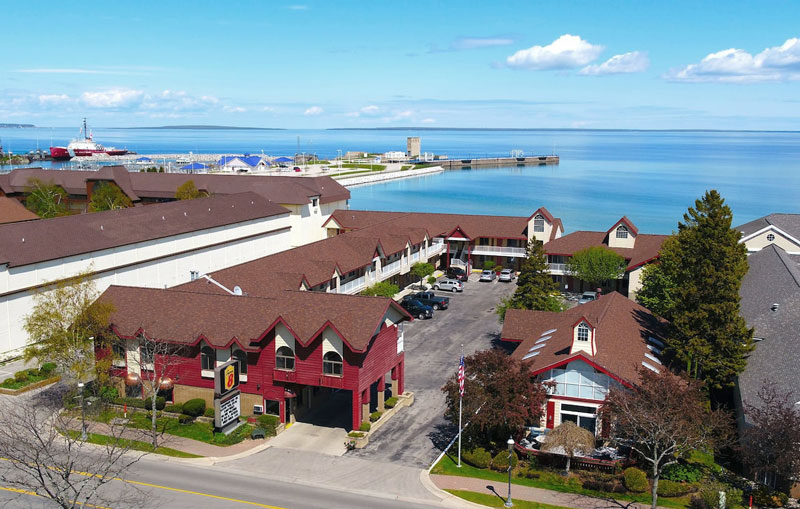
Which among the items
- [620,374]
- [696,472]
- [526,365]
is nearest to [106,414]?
[526,365]

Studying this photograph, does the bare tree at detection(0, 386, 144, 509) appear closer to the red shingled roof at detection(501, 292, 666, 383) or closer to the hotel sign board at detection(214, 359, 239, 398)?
the hotel sign board at detection(214, 359, 239, 398)

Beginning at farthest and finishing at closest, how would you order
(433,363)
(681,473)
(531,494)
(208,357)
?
(433,363), (208,357), (681,473), (531,494)

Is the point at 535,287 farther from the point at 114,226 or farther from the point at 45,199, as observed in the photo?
the point at 45,199

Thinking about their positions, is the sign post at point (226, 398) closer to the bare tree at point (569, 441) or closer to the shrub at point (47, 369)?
the shrub at point (47, 369)

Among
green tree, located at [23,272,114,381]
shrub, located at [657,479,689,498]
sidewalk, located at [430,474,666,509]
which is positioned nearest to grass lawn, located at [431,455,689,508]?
shrub, located at [657,479,689,498]

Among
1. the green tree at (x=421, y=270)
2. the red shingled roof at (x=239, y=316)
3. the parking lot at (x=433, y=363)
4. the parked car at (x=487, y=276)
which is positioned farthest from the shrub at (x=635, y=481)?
the parked car at (x=487, y=276)

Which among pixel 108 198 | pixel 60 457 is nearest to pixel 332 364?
pixel 60 457

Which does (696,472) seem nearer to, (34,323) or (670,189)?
(34,323)
